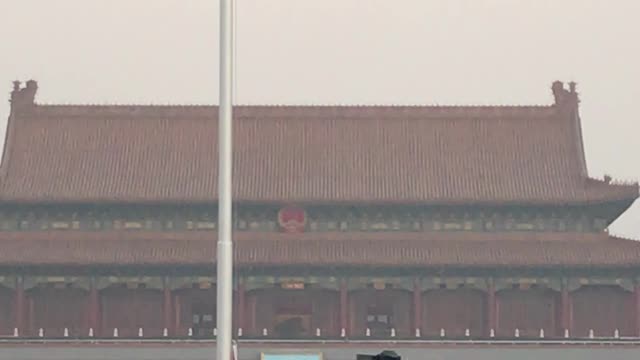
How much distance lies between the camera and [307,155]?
68438 millimetres

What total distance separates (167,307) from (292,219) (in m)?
6.45

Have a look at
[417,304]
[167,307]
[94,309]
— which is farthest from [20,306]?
[417,304]

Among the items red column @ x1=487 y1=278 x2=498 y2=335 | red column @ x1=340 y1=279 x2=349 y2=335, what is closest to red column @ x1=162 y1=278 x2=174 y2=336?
red column @ x1=340 y1=279 x2=349 y2=335

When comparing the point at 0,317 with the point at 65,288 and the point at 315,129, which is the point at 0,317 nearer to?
the point at 65,288

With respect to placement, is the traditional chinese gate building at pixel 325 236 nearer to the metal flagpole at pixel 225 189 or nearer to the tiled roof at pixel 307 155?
the tiled roof at pixel 307 155

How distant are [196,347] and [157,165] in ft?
39.0

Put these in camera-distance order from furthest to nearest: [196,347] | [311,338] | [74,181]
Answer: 1. [74,181]
2. [311,338]
3. [196,347]

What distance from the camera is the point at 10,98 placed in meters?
69.7

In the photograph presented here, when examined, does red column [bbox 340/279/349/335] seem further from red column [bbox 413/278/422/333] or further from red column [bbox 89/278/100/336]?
red column [bbox 89/278/100/336]

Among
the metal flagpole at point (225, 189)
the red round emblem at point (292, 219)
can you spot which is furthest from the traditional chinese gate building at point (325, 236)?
the metal flagpole at point (225, 189)

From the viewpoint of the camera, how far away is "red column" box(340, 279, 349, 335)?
61.9 metres

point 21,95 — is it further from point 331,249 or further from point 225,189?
point 225,189

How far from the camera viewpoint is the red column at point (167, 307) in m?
62.3

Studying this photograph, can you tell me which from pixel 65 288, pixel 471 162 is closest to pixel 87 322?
pixel 65 288
